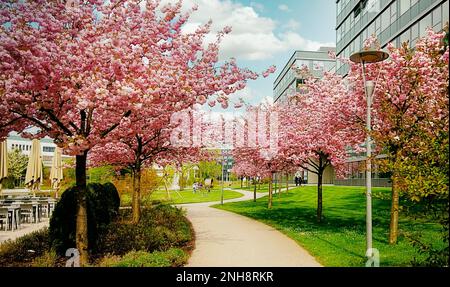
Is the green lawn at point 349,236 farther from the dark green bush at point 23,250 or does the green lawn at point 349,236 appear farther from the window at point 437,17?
the window at point 437,17

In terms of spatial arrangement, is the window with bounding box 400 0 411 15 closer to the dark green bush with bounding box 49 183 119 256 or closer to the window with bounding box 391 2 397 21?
the window with bounding box 391 2 397 21

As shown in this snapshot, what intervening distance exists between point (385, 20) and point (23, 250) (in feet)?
105

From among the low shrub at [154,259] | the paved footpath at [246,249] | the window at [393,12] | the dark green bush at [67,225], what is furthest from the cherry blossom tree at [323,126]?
the window at [393,12]

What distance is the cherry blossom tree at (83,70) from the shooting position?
7.16 m

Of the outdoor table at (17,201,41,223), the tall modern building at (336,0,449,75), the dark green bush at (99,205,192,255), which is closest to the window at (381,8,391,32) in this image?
the tall modern building at (336,0,449,75)

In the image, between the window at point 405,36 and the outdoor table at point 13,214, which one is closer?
the outdoor table at point 13,214

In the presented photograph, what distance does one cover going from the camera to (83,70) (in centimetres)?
776

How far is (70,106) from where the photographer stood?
796 centimetres

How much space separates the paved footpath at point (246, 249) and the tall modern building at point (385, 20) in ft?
43.7

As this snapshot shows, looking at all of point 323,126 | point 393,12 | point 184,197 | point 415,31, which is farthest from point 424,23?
point 184,197

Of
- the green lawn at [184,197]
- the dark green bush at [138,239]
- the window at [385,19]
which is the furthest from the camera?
the window at [385,19]
